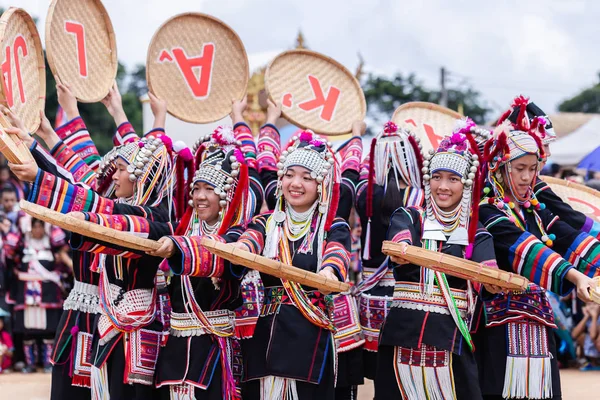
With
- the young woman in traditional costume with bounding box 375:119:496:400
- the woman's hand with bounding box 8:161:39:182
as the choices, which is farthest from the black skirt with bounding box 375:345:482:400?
Answer: the woman's hand with bounding box 8:161:39:182

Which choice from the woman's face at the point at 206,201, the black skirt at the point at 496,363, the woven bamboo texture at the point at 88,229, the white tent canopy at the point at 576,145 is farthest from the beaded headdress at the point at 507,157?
the white tent canopy at the point at 576,145

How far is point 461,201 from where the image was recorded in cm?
375

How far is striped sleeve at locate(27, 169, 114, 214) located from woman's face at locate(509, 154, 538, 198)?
1.98m

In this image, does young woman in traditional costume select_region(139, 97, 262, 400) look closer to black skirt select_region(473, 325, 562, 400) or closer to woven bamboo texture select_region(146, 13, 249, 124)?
woven bamboo texture select_region(146, 13, 249, 124)

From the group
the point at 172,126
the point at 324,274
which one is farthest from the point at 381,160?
the point at 172,126

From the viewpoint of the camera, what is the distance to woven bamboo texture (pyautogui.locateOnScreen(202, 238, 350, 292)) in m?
3.26

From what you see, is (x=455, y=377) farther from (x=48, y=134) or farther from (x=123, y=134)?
(x=48, y=134)

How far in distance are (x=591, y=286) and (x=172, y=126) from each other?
6.95 metres

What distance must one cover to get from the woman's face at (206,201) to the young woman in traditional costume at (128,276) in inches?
7.9

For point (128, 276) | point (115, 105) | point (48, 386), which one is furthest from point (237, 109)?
point (48, 386)

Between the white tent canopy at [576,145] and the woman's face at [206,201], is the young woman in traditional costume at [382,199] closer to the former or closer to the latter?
the woman's face at [206,201]

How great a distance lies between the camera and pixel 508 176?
13.2 ft

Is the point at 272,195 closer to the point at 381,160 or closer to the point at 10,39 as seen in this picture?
the point at 381,160

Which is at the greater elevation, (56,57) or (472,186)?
(56,57)
